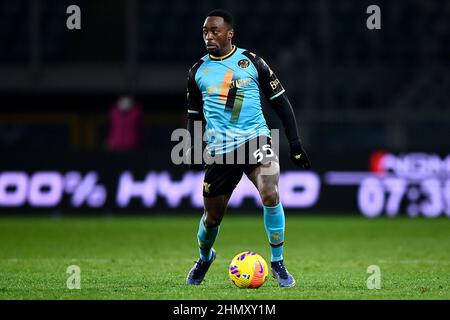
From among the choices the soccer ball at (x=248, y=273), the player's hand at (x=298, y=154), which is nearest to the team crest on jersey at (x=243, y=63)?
the player's hand at (x=298, y=154)

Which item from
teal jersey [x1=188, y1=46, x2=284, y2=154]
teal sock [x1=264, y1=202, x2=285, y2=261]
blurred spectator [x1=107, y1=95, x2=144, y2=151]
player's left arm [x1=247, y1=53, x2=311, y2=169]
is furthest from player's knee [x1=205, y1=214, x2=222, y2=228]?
blurred spectator [x1=107, y1=95, x2=144, y2=151]

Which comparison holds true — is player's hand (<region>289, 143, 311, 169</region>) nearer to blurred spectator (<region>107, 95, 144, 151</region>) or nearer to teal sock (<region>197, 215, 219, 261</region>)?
teal sock (<region>197, 215, 219, 261</region>)

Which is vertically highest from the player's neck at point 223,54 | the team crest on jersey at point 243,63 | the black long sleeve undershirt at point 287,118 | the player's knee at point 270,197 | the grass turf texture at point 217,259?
the player's neck at point 223,54

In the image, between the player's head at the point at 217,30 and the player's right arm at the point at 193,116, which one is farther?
the player's right arm at the point at 193,116

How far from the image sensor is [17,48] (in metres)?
22.7

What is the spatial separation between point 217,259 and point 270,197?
2982 millimetres

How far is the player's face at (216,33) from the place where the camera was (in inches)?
310

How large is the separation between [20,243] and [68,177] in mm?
4336

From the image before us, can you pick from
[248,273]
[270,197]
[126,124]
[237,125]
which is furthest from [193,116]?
[126,124]

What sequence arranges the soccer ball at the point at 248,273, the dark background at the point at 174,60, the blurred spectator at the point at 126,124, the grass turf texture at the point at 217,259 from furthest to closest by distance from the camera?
the dark background at the point at 174,60, the blurred spectator at the point at 126,124, the soccer ball at the point at 248,273, the grass turf texture at the point at 217,259

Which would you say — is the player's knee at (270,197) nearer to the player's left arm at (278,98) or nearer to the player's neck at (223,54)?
the player's left arm at (278,98)

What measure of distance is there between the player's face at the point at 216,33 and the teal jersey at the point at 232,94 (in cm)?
11

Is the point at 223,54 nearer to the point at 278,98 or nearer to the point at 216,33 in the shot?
the point at 216,33
